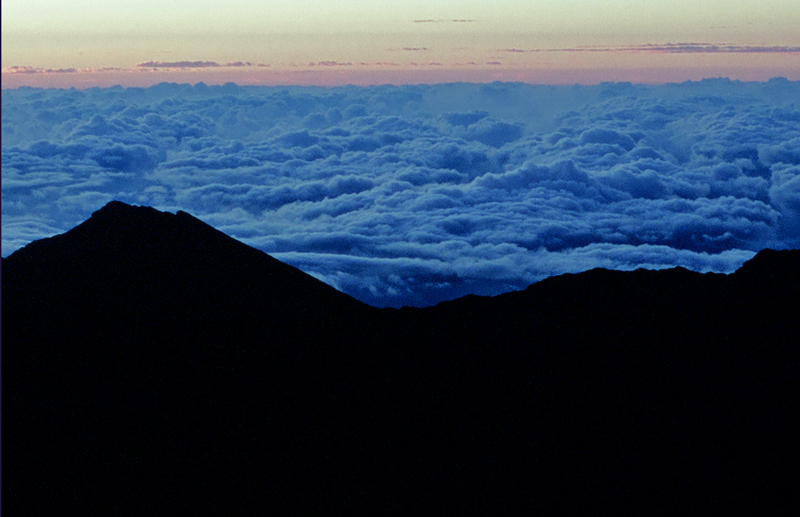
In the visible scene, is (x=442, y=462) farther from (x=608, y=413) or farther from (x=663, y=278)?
(x=663, y=278)

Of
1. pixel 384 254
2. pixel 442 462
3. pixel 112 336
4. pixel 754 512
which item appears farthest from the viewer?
pixel 384 254

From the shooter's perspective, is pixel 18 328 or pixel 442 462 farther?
pixel 18 328

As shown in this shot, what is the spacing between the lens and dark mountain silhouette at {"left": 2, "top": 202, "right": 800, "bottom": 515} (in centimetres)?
1620

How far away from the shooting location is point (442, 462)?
17156 mm

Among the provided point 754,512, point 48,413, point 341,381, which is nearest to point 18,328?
point 48,413

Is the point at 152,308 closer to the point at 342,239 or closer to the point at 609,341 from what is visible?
the point at 609,341

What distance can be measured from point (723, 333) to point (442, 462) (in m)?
10.8

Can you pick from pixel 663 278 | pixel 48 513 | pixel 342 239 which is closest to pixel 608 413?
pixel 663 278

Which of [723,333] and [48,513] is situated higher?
[723,333]

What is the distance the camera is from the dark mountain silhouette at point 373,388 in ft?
53.2

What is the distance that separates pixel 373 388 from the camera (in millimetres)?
20516

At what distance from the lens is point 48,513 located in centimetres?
1533

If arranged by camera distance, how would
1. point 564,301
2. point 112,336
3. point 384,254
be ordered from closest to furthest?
point 112,336 < point 564,301 < point 384,254

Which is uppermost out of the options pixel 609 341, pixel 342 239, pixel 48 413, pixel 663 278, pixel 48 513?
pixel 342 239
